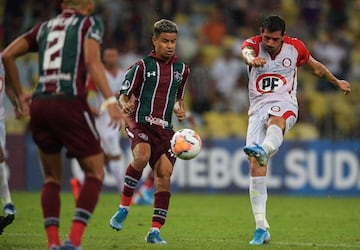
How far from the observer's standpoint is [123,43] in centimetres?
2105

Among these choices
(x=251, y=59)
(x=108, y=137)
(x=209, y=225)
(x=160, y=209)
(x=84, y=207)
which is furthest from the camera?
(x=108, y=137)

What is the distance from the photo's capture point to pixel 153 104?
995cm

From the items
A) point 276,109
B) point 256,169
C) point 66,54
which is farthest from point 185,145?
point 66,54

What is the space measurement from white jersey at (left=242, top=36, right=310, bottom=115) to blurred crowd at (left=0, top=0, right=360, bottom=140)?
9322mm

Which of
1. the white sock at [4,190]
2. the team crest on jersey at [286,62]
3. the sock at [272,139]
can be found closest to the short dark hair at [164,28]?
the team crest on jersey at [286,62]

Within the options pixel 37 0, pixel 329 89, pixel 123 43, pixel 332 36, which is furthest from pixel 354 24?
pixel 37 0

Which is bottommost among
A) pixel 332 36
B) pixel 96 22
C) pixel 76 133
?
pixel 76 133

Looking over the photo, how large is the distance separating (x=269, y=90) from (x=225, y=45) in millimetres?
12261

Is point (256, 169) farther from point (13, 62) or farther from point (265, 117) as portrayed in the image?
point (13, 62)

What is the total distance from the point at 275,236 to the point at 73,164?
28.6 feet

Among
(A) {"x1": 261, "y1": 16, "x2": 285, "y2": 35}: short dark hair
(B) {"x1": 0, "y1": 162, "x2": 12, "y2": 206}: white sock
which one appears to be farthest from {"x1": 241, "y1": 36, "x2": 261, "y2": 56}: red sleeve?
(B) {"x1": 0, "y1": 162, "x2": 12, "y2": 206}: white sock

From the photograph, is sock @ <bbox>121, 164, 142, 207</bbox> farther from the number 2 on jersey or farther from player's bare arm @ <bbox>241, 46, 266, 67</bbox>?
the number 2 on jersey

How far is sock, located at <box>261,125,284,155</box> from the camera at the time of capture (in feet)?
30.1

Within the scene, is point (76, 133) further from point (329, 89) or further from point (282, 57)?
point (329, 89)
